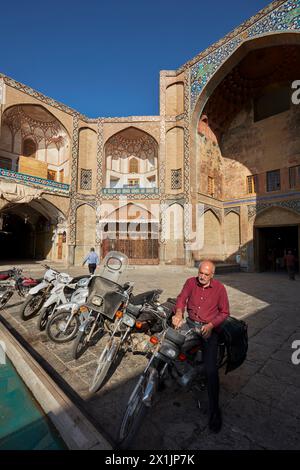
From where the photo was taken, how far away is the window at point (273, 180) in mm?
15876

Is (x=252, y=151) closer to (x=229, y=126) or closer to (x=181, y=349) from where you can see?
(x=229, y=126)

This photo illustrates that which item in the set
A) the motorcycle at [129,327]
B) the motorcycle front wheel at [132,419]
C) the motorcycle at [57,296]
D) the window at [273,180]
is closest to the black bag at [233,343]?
the motorcycle at [129,327]

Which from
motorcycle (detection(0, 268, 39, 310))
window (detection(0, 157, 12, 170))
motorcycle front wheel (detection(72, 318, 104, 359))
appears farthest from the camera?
window (detection(0, 157, 12, 170))

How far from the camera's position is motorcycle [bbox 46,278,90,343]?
3.68 m

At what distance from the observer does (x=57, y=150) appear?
18.2m

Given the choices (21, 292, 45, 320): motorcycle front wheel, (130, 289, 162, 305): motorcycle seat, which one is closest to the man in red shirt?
(130, 289, 162, 305): motorcycle seat

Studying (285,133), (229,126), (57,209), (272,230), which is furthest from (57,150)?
(272,230)

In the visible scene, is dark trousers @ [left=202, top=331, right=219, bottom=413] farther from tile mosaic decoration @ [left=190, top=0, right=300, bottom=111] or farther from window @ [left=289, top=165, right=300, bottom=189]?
tile mosaic decoration @ [left=190, top=0, right=300, bottom=111]

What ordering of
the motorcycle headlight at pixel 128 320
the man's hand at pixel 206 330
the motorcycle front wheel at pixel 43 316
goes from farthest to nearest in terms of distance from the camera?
the motorcycle front wheel at pixel 43 316 → the motorcycle headlight at pixel 128 320 → the man's hand at pixel 206 330

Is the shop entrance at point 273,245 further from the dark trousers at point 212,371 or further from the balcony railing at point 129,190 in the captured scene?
the dark trousers at point 212,371

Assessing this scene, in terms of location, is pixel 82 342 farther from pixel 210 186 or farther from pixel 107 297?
pixel 210 186

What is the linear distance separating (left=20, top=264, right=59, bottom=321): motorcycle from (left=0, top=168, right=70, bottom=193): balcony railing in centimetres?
1159

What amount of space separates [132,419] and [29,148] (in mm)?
19731

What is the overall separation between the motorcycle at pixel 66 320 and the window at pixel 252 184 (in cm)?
1629
